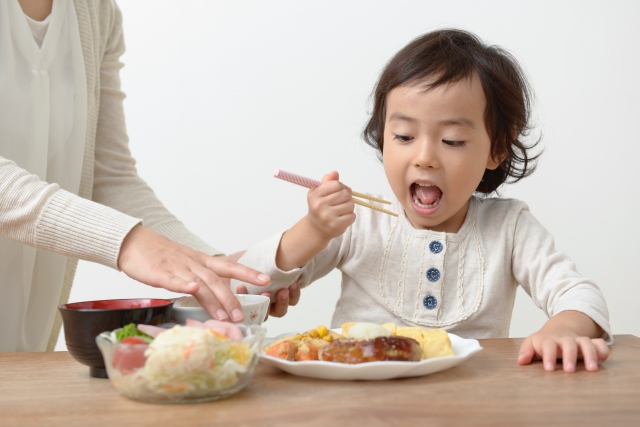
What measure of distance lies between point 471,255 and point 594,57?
5.07 feet

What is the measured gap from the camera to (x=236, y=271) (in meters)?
0.95

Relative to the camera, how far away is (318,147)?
2.63 m

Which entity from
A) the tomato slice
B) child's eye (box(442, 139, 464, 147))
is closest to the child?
child's eye (box(442, 139, 464, 147))

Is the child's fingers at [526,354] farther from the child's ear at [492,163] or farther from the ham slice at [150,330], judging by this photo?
the child's ear at [492,163]

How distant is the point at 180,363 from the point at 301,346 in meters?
0.23

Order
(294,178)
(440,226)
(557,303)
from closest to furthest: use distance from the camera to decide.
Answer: (294,178) → (557,303) → (440,226)

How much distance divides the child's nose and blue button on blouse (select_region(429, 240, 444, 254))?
179 millimetres

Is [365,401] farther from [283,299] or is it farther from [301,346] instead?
[283,299]

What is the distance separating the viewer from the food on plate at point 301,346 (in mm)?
853

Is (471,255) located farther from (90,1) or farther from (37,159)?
(90,1)

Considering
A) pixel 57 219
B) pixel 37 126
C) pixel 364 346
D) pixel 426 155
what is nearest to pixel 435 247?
pixel 426 155

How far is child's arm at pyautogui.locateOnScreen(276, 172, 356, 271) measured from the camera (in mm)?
1212

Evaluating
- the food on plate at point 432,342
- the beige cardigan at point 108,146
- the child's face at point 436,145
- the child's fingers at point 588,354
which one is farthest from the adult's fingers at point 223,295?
the child's face at point 436,145

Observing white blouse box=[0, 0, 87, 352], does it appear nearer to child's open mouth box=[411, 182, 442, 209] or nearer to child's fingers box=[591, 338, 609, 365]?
child's open mouth box=[411, 182, 442, 209]
